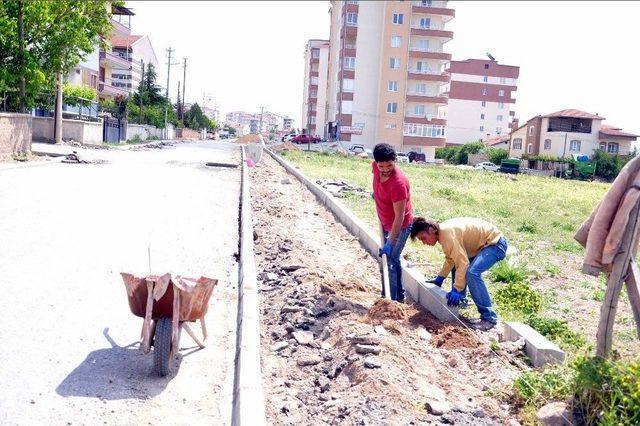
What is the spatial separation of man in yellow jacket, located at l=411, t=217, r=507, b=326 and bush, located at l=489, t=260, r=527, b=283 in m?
1.71

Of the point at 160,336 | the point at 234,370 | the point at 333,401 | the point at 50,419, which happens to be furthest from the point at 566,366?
the point at 50,419

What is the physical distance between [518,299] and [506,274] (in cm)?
112

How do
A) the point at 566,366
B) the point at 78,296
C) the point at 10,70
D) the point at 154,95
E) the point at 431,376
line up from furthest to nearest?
the point at 154,95 < the point at 10,70 < the point at 78,296 < the point at 431,376 < the point at 566,366

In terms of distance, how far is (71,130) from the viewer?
35.8 metres

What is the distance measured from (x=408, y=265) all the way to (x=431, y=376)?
3.62m

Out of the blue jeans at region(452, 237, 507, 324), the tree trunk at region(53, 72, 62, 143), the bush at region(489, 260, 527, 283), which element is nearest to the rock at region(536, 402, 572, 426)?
the blue jeans at region(452, 237, 507, 324)

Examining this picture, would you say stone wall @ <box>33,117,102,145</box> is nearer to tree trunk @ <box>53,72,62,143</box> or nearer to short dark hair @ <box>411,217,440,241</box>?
tree trunk @ <box>53,72,62,143</box>

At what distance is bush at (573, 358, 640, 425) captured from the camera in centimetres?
324

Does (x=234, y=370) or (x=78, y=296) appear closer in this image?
(x=234, y=370)

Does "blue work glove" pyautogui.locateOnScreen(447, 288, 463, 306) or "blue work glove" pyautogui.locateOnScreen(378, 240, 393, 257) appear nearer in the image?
"blue work glove" pyautogui.locateOnScreen(447, 288, 463, 306)

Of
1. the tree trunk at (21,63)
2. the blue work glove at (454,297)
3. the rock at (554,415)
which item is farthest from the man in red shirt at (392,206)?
the tree trunk at (21,63)

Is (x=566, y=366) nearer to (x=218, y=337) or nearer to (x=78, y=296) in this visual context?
(x=218, y=337)

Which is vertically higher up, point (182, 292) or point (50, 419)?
point (182, 292)

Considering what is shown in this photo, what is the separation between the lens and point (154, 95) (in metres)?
75.0
